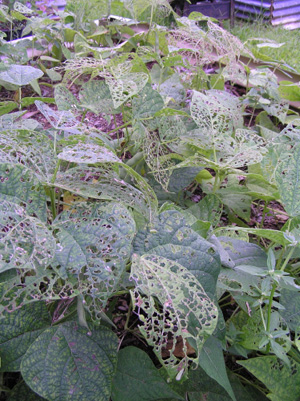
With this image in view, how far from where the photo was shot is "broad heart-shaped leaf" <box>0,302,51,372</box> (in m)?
0.67

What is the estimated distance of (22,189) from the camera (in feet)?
2.14

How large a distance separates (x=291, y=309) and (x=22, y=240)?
580mm

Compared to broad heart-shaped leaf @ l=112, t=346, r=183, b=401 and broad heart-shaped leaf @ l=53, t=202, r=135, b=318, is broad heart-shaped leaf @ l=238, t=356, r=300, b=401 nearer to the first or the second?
broad heart-shaped leaf @ l=112, t=346, r=183, b=401

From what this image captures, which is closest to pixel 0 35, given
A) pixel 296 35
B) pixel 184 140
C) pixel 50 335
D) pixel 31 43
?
pixel 31 43

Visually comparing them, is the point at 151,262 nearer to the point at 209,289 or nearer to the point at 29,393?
the point at 209,289

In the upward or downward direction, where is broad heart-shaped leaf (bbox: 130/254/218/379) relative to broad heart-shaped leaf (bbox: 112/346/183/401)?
upward

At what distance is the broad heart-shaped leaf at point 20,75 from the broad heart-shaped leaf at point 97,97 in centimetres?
17

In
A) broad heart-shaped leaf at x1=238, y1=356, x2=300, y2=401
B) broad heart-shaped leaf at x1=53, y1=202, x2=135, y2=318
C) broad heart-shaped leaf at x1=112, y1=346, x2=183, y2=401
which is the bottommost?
broad heart-shaped leaf at x1=112, y1=346, x2=183, y2=401

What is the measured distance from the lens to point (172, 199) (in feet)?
3.70

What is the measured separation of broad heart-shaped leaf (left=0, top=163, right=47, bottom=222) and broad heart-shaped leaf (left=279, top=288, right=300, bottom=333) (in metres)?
0.54

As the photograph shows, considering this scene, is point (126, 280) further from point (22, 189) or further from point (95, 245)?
point (22, 189)

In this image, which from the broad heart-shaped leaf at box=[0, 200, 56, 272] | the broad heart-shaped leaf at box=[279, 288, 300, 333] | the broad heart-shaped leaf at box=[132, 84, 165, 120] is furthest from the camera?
the broad heart-shaped leaf at box=[132, 84, 165, 120]

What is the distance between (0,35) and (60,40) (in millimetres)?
591

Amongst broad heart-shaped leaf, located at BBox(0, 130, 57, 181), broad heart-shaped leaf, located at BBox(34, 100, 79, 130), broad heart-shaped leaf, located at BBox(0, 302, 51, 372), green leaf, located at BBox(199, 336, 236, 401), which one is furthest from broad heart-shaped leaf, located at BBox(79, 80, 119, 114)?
green leaf, located at BBox(199, 336, 236, 401)
